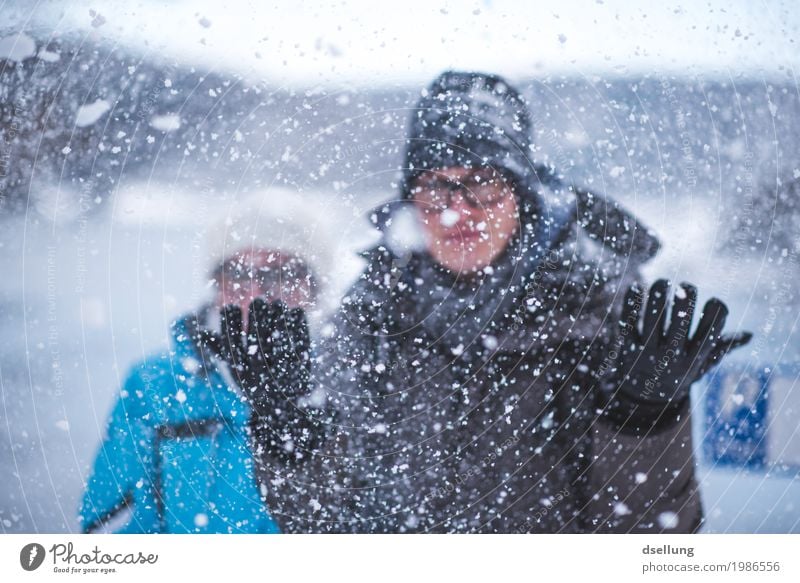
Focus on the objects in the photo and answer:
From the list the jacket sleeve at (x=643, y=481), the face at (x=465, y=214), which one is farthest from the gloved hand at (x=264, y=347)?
the jacket sleeve at (x=643, y=481)

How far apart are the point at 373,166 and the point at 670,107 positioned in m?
0.20

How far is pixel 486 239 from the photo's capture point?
374mm

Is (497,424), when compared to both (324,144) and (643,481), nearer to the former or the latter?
(643,481)

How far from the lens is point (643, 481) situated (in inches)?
15.0

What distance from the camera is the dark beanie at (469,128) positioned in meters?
0.37

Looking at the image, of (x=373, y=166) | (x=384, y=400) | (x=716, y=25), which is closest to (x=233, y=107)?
(x=373, y=166)

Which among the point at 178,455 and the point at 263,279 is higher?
the point at 263,279

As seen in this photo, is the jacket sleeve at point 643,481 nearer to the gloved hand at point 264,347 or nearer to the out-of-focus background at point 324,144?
the out-of-focus background at point 324,144

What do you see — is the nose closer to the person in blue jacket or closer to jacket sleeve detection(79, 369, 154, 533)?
the person in blue jacket

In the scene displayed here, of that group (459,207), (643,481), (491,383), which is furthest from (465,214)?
(643,481)

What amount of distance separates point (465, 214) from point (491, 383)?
11 cm

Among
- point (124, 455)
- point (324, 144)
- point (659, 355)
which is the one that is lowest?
point (124, 455)

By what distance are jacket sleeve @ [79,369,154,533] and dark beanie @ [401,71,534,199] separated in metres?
0.23

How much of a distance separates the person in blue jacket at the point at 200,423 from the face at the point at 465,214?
76mm
